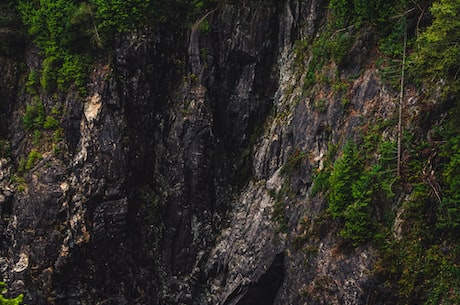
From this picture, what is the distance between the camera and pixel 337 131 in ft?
49.1

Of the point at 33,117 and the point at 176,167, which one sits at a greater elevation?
the point at 33,117

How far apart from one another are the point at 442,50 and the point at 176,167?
1283cm

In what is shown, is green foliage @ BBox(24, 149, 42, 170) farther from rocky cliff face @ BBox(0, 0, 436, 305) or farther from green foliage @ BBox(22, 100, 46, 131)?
green foliage @ BBox(22, 100, 46, 131)

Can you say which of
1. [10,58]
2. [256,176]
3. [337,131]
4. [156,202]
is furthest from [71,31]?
[337,131]

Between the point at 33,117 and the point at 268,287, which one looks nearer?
the point at 268,287

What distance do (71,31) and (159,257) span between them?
1171 cm

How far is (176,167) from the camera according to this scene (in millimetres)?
20000

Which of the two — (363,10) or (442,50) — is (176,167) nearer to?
(363,10)

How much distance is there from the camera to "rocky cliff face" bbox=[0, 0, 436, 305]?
17.0 metres

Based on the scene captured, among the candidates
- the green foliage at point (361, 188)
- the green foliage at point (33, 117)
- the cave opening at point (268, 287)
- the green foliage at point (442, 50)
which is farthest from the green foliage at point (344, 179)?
the green foliage at point (33, 117)

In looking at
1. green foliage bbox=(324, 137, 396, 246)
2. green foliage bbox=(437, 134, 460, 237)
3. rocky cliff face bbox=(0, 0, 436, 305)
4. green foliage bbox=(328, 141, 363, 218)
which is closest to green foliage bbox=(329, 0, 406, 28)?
rocky cliff face bbox=(0, 0, 436, 305)

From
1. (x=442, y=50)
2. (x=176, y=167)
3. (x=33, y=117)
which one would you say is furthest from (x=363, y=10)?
(x=33, y=117)

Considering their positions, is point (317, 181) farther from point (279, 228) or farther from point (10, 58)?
point (10, 58)

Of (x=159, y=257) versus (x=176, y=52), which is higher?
(x=176, y=52)
